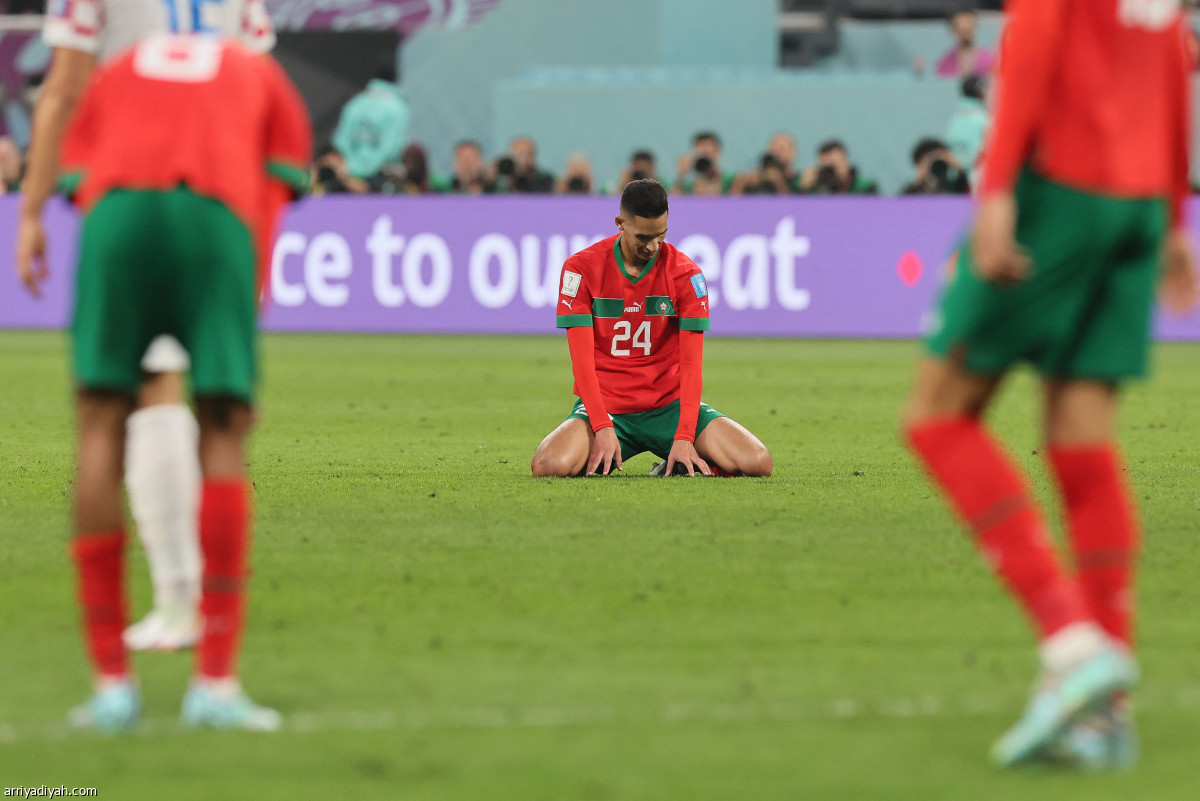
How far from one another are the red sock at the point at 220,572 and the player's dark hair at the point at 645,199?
4.14 metres

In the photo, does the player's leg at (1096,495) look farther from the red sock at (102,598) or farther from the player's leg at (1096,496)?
the red sock at (102,598)

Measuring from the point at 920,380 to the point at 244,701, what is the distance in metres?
1.47

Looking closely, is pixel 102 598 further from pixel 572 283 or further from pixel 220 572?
pixel 572 283

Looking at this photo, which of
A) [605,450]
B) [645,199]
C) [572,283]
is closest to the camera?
[645,199]

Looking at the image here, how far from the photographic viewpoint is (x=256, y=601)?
5.03 metres

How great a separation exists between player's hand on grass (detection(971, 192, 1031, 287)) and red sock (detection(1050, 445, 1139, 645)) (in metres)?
0.42

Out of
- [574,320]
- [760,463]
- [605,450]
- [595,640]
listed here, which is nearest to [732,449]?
[760,463]

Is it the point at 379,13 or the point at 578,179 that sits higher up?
the point at 379,13

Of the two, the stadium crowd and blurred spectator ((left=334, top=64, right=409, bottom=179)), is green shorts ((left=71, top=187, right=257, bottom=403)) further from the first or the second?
blurred spectator ((left=334, top=64, right=409, bottom=179))

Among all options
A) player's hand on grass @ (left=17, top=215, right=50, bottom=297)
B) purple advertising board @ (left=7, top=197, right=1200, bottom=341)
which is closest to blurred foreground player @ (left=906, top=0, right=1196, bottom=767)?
player's hand on grass @ (left=17, top=215, right=50, bottom=297)

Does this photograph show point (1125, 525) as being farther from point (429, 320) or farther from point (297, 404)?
point (429, 320)

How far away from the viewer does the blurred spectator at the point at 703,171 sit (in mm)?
18672

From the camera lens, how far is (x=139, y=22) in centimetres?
454

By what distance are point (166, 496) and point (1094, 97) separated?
243 centimetres
